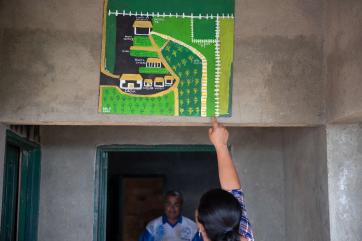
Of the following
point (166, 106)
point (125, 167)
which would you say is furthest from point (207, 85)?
point (125, 167)

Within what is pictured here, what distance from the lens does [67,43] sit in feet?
11.9

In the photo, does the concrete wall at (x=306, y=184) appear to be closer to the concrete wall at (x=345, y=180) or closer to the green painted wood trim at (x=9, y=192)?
the concrete wall at (x=345, y=180)

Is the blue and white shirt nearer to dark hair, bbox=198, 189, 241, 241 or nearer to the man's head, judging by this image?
the man's head

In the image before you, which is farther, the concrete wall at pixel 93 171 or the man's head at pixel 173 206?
the man's head at pixel 173 206

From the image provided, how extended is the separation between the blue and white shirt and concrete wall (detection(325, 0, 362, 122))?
2175mm

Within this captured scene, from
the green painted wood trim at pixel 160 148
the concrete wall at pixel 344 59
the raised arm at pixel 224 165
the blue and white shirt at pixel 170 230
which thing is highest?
the concrete wall at pixel 344 59

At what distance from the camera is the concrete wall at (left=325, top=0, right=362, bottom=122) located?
3180 mm

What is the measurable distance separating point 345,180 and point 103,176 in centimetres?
228

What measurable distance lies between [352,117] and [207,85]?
101cm

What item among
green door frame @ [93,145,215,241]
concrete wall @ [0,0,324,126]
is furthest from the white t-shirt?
concrete wall @ [0,0,324,126]

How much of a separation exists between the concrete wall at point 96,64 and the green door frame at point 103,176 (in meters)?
1.30

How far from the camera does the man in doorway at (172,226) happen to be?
202 inches

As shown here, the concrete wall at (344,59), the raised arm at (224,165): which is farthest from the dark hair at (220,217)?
the concrete wall at (344,59)

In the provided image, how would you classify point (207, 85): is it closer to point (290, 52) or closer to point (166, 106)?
point (166, 106)
